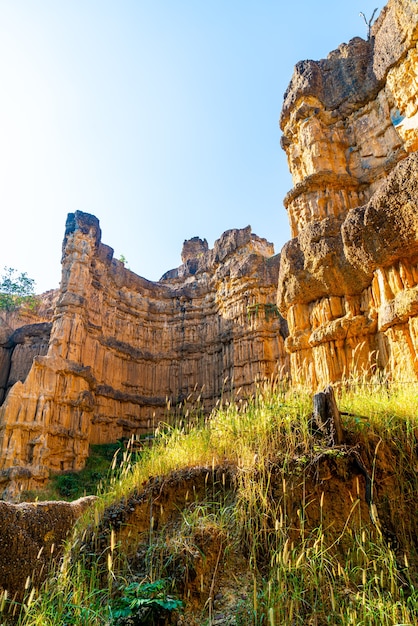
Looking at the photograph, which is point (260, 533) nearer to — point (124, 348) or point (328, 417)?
point (328, 417)

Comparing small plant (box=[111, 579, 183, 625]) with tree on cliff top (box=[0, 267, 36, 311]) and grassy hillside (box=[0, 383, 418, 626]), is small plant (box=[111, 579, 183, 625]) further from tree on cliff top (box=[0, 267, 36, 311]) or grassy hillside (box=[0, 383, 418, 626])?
tree on cliff top (box=[0, 267, 36, 311])

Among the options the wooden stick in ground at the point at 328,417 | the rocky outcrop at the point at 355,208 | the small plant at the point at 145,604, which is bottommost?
the small plant at the point at 145,604

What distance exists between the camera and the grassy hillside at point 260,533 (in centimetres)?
309

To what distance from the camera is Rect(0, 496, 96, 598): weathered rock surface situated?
3795 millimetres

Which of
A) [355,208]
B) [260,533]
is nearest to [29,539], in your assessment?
Answer: [260,533]

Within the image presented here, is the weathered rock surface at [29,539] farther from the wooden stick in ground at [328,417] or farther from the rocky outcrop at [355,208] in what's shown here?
the rocky outcrop at [355,208]

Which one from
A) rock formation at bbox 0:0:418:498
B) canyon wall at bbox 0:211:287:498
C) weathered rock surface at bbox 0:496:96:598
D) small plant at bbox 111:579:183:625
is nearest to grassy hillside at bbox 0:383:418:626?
small plant at bbox 111:579:183:625

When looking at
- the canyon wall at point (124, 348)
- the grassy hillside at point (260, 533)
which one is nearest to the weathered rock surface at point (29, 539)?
the grassy hillside at point (260, 533)

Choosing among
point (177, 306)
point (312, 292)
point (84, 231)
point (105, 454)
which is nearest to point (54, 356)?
point (105, 454)

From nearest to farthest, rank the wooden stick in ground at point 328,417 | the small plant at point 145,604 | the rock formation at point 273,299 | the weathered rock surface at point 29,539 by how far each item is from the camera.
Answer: the small plant at point 145,604 → the weathered rock surface at point 29,539 → the wooden stick in ground at point 328,417 → the rock formation at point 273,299

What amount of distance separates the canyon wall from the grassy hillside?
55.8 feet

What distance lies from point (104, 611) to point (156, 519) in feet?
4.07

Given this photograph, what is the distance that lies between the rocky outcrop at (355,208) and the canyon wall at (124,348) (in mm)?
12595

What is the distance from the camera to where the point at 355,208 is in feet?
27.3
